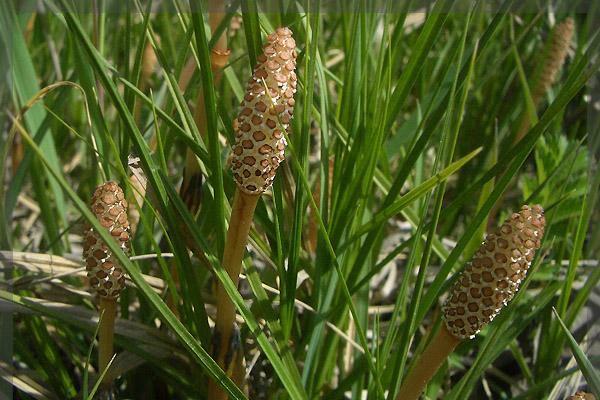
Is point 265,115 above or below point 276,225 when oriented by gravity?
above

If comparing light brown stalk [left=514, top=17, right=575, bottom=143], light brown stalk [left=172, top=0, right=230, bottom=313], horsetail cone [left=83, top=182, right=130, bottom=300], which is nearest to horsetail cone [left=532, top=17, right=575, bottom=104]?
light brown stalk [left=514, top=17, right=575, bottom=143]

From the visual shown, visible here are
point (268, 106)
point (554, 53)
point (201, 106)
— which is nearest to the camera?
point (268, 106)

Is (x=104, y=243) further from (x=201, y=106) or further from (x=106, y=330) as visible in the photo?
(x=201, y=106)

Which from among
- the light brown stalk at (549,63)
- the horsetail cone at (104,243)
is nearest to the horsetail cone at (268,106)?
the horsetail cone at (104,243)

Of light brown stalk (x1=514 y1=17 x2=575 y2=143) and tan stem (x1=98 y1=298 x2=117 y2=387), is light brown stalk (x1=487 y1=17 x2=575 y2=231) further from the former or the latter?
tan stem (x1=98 y1=298 x2=117 y2=387)

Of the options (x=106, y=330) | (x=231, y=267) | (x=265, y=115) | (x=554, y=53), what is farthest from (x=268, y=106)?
(x=554, y=53)

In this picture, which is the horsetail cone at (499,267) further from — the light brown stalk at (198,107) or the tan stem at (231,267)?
the light brown stalk at (198,107)

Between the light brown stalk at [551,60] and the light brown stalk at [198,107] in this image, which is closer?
the light brown stalk at [198,107]

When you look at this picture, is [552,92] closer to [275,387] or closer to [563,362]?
[563,362]

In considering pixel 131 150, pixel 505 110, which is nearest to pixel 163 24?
pixel 131 150
